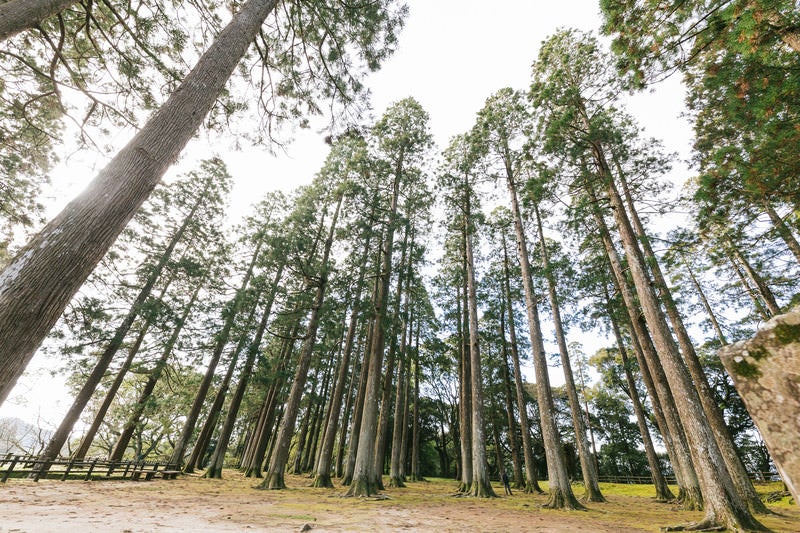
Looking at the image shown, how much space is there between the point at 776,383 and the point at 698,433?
5958mm

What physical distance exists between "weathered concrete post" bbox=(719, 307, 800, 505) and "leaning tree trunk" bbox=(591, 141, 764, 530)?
5807 millimetres

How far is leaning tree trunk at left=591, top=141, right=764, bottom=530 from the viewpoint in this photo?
517 cm


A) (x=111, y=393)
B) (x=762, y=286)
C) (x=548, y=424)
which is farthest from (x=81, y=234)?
(x=762, y=286)

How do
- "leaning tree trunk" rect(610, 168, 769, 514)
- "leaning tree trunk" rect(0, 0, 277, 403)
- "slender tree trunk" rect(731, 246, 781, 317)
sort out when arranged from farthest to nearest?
"slender tree trunk" rect(731, 246, 781, 317), "leaning tree trunk" rect(610, 168, 769, 514), "leaning tree trunk" rect(0, 0, 277, 403)

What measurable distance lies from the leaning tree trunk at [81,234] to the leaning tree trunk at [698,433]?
9.22m

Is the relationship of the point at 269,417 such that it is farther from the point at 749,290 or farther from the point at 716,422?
the point at 749,290

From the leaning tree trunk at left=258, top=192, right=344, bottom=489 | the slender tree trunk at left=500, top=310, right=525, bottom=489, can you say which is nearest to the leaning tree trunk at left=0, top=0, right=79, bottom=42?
the leaning tree trunk at left=258, top=192, right=344, bottom=489

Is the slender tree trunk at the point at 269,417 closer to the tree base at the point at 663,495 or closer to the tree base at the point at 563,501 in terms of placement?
the tree base at the point at 563,501

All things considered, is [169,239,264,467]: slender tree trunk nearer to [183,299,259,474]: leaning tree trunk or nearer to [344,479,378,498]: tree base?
[183,299,259,474]: leaning tree trunk

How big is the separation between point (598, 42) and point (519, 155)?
4025 millimetres

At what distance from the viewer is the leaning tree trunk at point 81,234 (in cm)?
206

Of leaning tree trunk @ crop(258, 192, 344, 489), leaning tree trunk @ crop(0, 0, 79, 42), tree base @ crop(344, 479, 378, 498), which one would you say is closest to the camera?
leaning tree trunk @ crop(0, 0, 79, 42)

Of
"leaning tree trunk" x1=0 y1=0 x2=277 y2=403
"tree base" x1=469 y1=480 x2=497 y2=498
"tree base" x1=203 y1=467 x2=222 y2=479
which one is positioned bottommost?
"tree base" x1=203 y1=467 x2=222 y2=479

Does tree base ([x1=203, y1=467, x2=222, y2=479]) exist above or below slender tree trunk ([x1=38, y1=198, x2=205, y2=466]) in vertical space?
below
